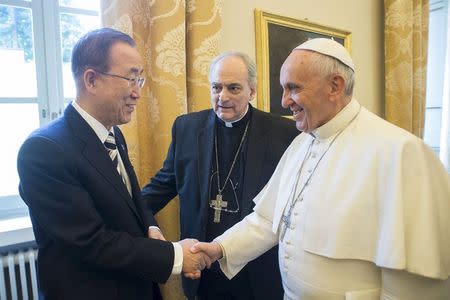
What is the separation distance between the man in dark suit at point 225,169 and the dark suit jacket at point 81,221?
18.7 inches

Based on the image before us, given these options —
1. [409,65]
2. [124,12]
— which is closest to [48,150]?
[124,12]

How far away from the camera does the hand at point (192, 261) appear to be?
4.24 ft

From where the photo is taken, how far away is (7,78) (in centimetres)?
183

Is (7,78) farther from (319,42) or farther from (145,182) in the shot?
(319,42)

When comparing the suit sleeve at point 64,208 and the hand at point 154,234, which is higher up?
the suit sleeve at point 64,208

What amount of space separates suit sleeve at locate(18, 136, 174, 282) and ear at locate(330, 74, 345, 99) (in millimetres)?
889

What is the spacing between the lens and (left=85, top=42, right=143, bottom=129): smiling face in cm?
117

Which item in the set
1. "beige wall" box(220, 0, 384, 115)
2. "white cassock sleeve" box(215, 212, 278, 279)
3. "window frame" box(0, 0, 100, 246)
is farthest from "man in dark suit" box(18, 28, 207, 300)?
"beige wall" box(220, 0, 384, 115)

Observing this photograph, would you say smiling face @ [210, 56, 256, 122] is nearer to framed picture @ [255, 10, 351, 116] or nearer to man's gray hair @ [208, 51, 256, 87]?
man's gray hair @ [208, 51, 256, 87]

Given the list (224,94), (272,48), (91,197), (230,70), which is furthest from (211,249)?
(272,48)

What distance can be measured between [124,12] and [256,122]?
2.76ft

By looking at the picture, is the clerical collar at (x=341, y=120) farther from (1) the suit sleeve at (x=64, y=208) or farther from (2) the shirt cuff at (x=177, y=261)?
(1) the suit sleeve at (x=64, y=208)

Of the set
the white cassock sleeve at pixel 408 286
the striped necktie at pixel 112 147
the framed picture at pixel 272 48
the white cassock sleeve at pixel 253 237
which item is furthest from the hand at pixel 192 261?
the framed picture at pixel 272 48

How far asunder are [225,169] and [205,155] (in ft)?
0.41
